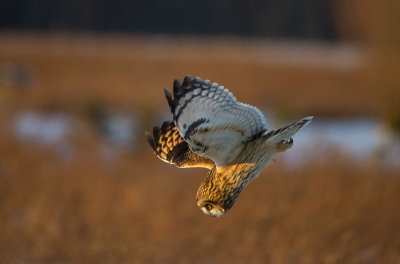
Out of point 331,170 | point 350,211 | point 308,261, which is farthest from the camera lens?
point 331,170

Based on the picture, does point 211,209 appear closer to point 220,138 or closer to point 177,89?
point 220,138

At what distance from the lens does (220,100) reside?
8.11 feet

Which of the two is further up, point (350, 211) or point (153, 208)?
point (153, 208)

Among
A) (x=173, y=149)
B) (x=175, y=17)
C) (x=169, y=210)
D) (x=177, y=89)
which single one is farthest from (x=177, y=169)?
(x=175, y=17)

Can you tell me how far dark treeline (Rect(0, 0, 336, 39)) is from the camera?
17.8 metres

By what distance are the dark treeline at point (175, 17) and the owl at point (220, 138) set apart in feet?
51.2

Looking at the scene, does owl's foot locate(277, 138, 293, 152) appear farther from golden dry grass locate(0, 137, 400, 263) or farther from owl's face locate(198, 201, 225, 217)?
golden dry grass locate(0, 137, 400, 263)

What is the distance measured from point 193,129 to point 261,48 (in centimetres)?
1468

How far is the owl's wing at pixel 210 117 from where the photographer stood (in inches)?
94.6

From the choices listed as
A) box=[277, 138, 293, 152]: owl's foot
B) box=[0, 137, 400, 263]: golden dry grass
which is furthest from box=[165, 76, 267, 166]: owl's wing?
box=[0, 137, 400, 263]: golden dry grass

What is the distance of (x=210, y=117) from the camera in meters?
2.46

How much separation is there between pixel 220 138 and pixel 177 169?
434 centimetres

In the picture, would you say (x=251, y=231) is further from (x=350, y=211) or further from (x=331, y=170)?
(x=331, y=170)

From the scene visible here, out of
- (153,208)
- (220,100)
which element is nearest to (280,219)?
(153,208)
